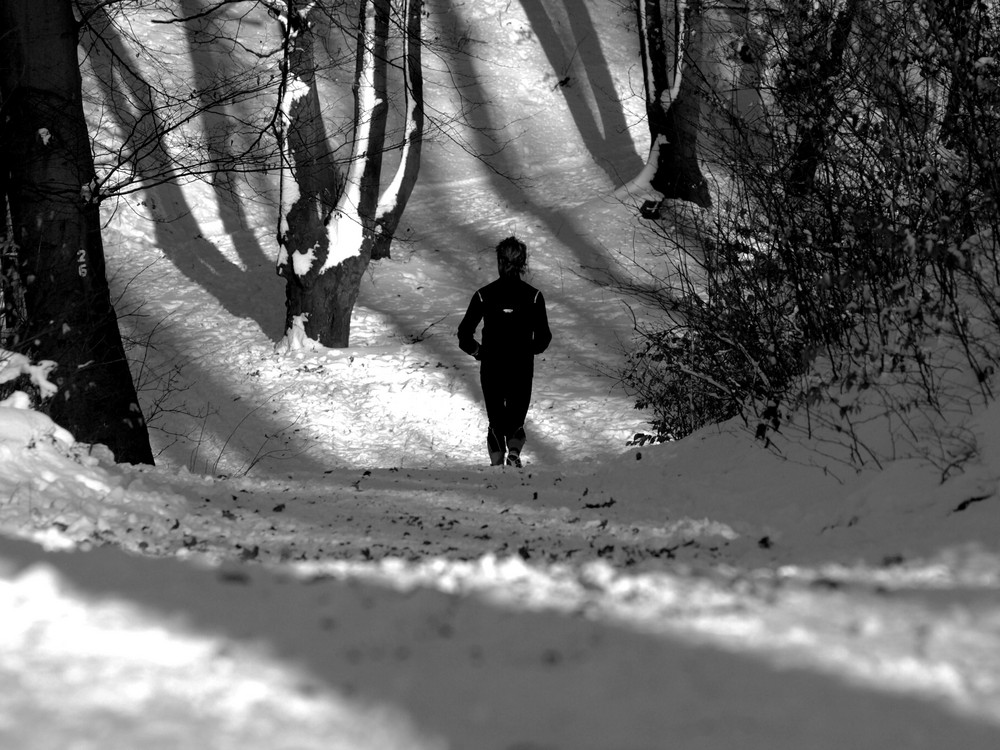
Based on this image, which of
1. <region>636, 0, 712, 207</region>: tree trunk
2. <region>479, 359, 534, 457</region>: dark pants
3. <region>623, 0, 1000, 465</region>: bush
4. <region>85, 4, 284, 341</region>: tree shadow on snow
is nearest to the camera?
<region>623, 0, 1000, 465</region>: bush

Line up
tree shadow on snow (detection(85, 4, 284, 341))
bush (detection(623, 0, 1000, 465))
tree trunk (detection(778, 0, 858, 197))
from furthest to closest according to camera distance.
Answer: tree shadow on snow (detection(85, 4, 284, 341)) → tree trunk (detection(778, 0, 858, 197)) → bush (detection(623, 0, 1000, 465))

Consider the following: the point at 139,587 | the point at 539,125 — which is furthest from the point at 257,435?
the point at 539,125

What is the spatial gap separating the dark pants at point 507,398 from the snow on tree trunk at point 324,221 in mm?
5189

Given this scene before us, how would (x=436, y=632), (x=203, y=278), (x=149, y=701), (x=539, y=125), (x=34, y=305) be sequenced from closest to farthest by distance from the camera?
(x=149, y=701) → (x=436, y=632) → (x=34, y=305) → (x=203, y=278) → (x=539, y=125)

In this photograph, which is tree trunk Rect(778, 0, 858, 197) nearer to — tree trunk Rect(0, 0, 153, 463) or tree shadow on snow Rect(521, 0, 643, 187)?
tree trunk Rect(0, 0, 153, 463)

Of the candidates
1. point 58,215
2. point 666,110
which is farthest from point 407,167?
point 58,215

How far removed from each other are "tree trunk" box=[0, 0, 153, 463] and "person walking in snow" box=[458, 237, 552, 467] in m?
2.75

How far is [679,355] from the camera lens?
7691mm

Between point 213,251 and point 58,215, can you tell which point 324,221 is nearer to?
point 213,251

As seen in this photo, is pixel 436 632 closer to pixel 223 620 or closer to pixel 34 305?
pixel 223 620

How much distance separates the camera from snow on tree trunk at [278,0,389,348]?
41.3ft

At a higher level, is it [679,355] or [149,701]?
[679,355]

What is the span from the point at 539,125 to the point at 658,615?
21397mm

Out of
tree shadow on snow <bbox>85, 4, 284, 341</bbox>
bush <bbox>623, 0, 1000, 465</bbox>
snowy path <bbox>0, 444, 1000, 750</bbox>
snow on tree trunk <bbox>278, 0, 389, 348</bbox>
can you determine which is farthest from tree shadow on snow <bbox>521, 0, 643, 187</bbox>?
snowy path <bbox>0, 444, 1000, 750</bbox>
